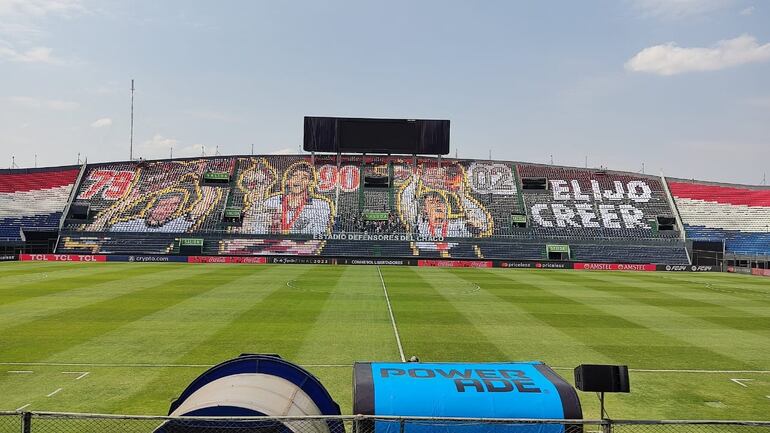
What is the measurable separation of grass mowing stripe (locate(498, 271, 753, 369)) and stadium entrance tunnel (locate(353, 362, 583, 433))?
35.6ft

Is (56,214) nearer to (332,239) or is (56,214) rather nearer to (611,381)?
(332,239)

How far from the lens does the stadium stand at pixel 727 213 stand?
6262 centimetres

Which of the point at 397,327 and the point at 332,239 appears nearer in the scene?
the point at 397,327

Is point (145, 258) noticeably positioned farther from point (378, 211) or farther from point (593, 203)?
point (593, 203)

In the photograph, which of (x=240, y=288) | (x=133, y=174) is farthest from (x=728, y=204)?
(x=133, y=174)

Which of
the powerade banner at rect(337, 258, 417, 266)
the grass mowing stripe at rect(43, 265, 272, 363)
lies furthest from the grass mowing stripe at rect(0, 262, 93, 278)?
the powerade banner at rect(337, 258, 417, 266)

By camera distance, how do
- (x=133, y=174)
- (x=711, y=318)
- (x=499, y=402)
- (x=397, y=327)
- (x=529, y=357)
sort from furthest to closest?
(x=133, y=174) → (x=711, y=318) → (x=397, y=327) → (x=529, y=357) → (x=499, y=402)

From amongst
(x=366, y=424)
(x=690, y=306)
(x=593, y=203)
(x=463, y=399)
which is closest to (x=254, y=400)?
(x=366, y=424)

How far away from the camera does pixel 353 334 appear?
19.9 m

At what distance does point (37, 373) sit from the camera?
14531 mm

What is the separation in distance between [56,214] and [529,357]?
65.0 m

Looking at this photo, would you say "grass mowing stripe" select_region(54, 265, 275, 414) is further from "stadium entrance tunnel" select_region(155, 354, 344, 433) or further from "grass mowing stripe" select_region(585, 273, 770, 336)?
"grass mowing stripe" select_region(585, 273, 770, 336)

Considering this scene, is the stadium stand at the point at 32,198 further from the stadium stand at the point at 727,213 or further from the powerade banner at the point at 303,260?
the stadium stand at the point at 727,213

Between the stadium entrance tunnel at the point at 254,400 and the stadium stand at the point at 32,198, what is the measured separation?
6260 cm
